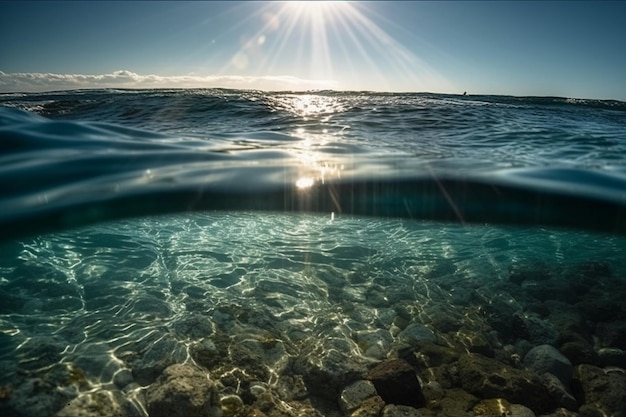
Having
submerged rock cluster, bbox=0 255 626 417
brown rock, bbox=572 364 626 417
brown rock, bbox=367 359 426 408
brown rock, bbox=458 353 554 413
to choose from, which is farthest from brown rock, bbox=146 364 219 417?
brown rock, bbox=572 364 626 417

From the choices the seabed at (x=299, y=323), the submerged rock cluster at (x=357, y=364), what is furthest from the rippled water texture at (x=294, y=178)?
the submerged rock cluster at (x=357, y=364)

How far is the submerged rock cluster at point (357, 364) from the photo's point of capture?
3.53m

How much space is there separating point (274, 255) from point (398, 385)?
144 inches

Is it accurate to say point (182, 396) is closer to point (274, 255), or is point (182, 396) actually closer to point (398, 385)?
point (398, 385)

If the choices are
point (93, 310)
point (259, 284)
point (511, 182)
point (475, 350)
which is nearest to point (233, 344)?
point (259, 284)

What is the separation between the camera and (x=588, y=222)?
7852mm

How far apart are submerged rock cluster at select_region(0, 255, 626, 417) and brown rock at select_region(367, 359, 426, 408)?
1 cm

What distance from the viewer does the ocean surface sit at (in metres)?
4.16

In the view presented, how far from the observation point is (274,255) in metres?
6.96

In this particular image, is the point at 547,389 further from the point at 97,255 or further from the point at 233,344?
the point at 97,255

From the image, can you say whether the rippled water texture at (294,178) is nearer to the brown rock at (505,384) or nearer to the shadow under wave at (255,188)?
the shadow under wave at (255,188)

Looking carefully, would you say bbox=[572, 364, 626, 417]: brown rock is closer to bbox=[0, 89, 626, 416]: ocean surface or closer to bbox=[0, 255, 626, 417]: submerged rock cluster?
bbox=[0, 255, 626, 417]: submerged rock cluster

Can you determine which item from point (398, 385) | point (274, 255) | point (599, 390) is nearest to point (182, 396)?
point (398, 385)

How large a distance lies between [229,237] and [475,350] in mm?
4944
